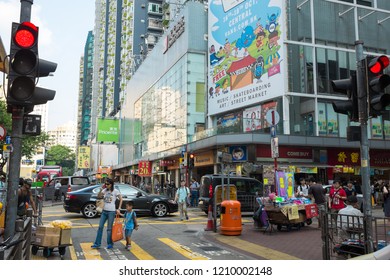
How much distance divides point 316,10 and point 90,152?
247 ft

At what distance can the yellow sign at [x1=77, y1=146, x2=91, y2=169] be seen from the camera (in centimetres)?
8344

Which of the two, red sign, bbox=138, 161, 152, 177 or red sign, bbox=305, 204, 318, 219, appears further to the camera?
red sign, bbox=138, 161, 152, 177

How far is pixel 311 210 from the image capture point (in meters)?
12.1

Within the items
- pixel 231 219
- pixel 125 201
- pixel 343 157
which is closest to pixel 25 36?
pixel 231 219

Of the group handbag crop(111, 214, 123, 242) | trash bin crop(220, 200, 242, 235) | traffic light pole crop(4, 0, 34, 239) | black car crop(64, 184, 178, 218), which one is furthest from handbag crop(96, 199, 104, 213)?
black car crop(64, 184, 178, 218)

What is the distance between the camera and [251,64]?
2711cm

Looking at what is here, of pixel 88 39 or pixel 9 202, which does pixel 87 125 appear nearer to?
pixel 88 39

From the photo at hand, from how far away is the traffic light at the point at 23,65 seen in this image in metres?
4.23

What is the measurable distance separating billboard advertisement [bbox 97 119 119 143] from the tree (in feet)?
186

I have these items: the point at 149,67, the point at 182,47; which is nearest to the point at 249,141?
the point at 182,47

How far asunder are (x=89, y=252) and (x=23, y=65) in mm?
5018

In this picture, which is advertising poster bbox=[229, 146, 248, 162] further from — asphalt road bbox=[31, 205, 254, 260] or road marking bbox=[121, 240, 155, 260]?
road marking bbox=[121, 240, 155, 260]

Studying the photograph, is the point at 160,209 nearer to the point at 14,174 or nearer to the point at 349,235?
the point at 349,235

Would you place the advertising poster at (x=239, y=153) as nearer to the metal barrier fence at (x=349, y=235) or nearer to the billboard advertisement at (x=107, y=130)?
the metal barrier fence at (x=349, y=235)
